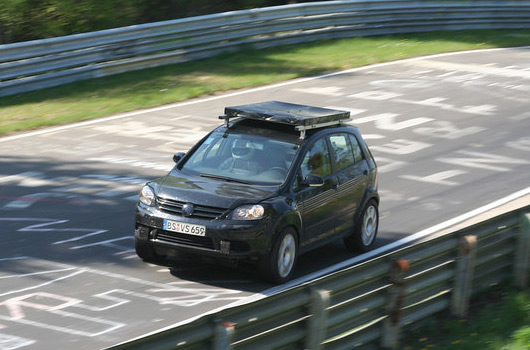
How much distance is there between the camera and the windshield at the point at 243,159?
33.9ft

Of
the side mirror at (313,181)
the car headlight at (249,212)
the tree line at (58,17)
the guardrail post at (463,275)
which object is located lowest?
the guardrail post at (463,275)

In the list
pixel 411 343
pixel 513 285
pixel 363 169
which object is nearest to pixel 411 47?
pixel 363 169

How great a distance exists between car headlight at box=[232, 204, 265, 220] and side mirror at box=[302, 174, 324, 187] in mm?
858

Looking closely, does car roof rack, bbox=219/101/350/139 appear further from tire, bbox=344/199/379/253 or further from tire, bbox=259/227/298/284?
tire, bbox=259/227/298/284

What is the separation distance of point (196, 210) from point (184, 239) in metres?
0.33

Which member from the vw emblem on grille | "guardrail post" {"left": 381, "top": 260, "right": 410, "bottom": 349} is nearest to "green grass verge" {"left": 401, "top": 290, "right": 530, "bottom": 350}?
"guardrail post" {"left": 381, "top": 260, "right": 410, "bottom": 349}

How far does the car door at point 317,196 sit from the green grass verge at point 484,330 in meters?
1.98

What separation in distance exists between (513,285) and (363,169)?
251 centimetres

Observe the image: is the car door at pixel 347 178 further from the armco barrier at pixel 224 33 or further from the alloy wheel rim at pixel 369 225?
the armco barrier at pixel 224 33

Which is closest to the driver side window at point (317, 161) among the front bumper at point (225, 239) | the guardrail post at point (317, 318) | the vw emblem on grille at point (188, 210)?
the front bumper at point (225, 239)

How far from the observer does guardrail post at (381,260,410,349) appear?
7.94 meters

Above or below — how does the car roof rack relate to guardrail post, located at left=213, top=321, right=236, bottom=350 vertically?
above

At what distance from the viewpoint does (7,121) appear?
17609 millimetres

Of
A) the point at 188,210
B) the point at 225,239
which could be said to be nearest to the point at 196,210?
the point at 188,210
